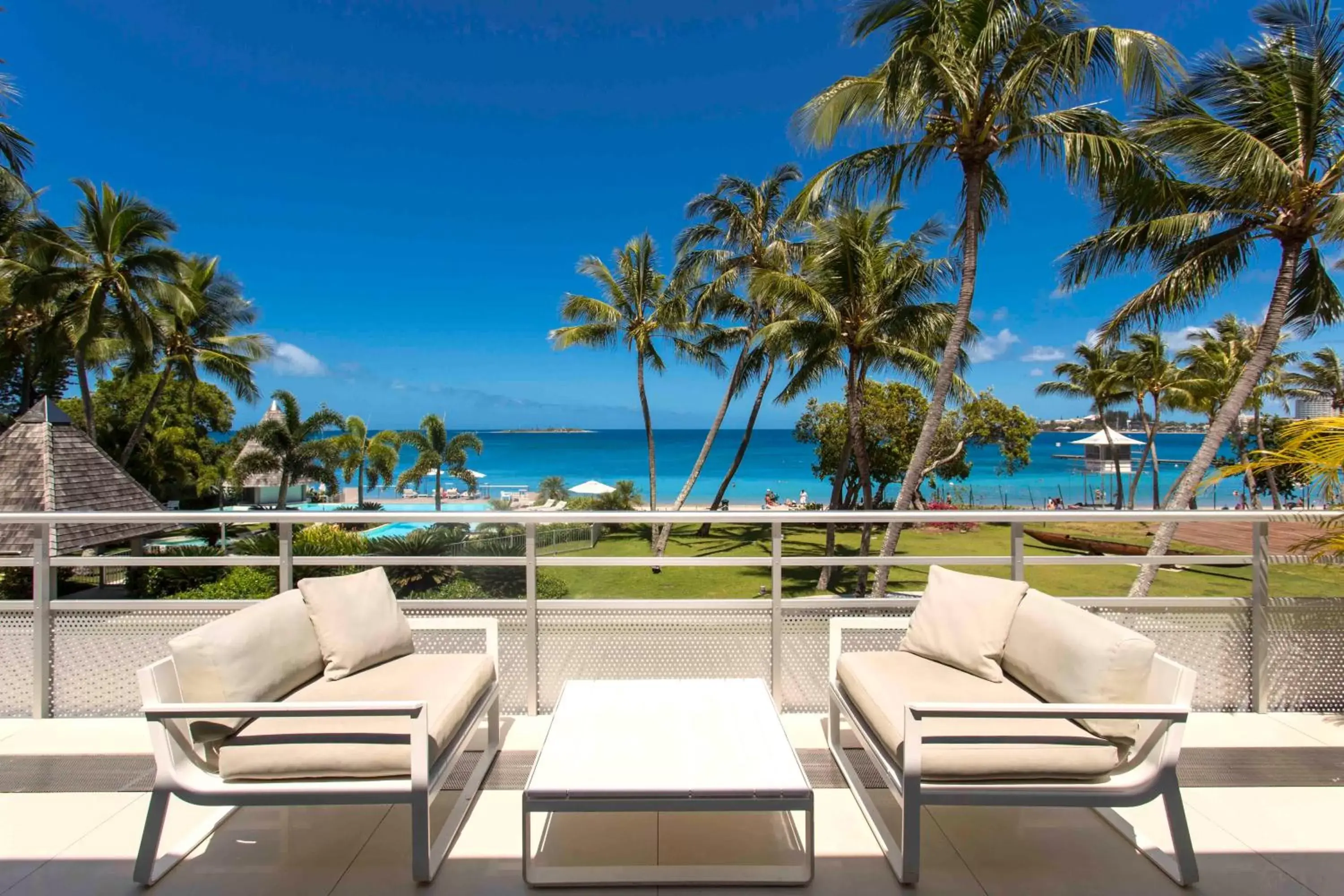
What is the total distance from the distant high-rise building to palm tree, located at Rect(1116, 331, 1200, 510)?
4.87m

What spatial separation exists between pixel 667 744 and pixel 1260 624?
3451mm

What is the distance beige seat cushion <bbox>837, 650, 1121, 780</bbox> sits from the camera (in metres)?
1.93

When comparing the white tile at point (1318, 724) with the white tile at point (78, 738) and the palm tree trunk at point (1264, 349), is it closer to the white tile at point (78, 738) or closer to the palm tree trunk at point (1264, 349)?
the palm tree trunk at point (1264, 349)

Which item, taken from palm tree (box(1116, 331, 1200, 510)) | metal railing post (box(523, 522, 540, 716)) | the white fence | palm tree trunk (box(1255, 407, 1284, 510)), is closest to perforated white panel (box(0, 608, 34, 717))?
the white fence

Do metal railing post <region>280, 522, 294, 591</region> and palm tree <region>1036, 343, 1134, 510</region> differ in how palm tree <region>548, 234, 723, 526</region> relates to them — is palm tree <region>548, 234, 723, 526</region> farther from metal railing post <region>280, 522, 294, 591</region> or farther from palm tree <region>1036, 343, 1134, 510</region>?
palm tree <region>1036, 343, 1134, 510</region>

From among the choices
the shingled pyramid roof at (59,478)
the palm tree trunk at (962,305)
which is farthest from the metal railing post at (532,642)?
the shingled pyramid roof at (59,478)

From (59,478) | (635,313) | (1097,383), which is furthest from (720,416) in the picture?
(1097,383)

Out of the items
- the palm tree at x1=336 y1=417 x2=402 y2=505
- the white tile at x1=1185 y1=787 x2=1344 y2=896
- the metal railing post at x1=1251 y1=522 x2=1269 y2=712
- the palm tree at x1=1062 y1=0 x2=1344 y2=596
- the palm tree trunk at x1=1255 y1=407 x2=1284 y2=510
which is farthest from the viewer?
the palm tree at x1=336 y1=417 x2=402 y2=505

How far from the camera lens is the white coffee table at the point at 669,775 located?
1800mm

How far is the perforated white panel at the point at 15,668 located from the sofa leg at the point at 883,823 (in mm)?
4136

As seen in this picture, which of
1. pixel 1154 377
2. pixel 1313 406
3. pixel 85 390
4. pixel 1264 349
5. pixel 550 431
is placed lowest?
pixel 1264 349

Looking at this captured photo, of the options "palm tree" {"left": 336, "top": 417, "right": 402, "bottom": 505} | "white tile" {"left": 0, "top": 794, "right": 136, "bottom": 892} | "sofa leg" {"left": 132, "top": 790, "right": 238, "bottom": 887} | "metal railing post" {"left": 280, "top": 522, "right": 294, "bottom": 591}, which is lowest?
"white tile" {"left": 0, "top": 794, "right": 136, "bottom": 892}

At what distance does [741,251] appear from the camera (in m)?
17.5

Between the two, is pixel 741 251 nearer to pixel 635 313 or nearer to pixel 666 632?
pixel 635 313
